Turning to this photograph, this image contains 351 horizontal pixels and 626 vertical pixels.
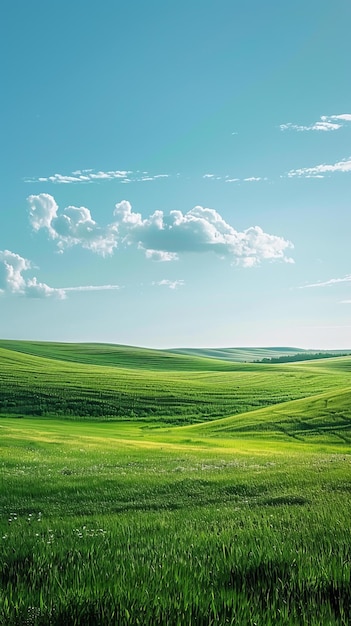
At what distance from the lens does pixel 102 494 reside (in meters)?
17.5

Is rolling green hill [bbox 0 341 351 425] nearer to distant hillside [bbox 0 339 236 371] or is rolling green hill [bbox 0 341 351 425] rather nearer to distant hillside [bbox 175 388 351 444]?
distant hillside [bbox 175 388 351 444]

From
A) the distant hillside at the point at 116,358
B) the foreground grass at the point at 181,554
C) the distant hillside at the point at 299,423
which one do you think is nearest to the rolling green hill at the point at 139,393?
the distant hillside at the point at 299,423

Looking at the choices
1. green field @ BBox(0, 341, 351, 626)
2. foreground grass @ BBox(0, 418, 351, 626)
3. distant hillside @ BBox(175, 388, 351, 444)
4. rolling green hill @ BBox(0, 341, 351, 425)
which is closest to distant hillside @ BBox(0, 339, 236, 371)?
rolling green hill @ BBox(0, 341, 351, 425)

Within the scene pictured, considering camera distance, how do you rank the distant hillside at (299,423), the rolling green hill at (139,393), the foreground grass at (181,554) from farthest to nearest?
the rolling green hill at (139,393) < the distant hillside at (299,423) < the foreground grass at (181,554)

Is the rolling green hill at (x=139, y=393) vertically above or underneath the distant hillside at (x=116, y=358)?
underneath

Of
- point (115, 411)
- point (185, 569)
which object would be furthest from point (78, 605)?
point (115, 411)

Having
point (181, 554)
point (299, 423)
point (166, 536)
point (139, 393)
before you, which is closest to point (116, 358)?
point (139, 393)

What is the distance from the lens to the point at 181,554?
7102 millimetres

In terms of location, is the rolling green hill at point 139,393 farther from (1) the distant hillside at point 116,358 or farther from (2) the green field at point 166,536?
(1) the distant hillside at point 116,358

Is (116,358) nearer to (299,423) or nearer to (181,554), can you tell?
(299,423)

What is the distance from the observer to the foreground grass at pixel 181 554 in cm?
492

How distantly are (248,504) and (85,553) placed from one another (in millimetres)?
7703

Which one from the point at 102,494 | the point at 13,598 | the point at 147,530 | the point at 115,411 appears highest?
the point at 13,598

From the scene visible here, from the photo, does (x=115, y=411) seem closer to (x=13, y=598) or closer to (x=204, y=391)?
(x=204, y=391)
